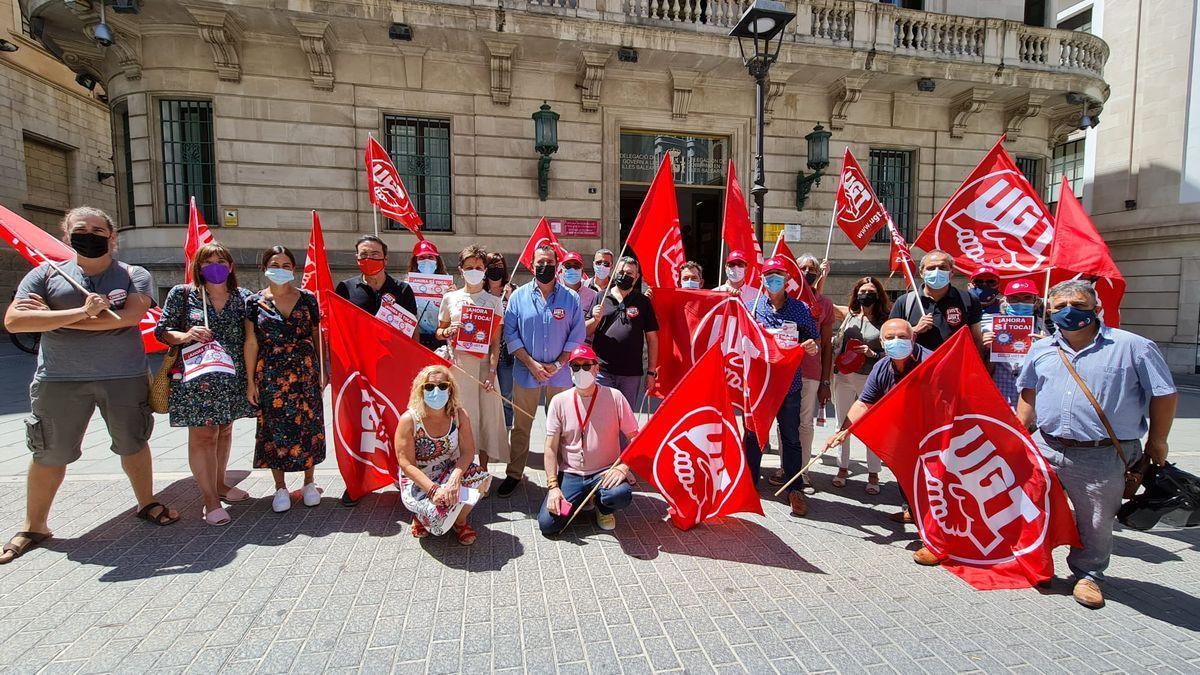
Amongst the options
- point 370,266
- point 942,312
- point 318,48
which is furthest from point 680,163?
point 370,266

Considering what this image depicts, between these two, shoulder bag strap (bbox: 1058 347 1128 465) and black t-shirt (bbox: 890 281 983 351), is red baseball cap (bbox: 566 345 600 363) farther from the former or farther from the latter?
shoulder bag strap (bbox: 1058 347 1128 465)

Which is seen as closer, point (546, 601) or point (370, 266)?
point (546, 601)

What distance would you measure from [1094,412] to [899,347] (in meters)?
1.08

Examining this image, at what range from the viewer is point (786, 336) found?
457cm

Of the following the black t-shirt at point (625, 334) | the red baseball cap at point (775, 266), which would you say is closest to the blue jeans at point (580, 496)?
the black t-shirt at point (625, 334)

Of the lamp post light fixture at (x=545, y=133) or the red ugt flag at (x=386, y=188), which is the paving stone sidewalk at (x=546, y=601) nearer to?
the red ugt flag at (x=386, y=188)

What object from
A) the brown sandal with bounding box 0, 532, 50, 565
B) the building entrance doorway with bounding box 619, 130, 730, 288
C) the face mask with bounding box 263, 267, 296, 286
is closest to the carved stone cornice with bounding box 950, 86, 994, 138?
the building entrance doorway with bounding box 619, 130, 730, 288

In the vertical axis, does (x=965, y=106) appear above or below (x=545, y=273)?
above

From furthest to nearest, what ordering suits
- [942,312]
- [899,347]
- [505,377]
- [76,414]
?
[505,377], [942,312], [899,347], [76,414]

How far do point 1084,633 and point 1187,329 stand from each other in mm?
16995

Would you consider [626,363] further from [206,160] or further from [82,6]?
[82,6]

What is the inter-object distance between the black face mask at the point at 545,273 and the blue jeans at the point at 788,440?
83.9 inches

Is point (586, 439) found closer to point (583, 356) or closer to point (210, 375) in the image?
point (583, 356)

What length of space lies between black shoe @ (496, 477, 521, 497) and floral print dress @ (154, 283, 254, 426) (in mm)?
2065
